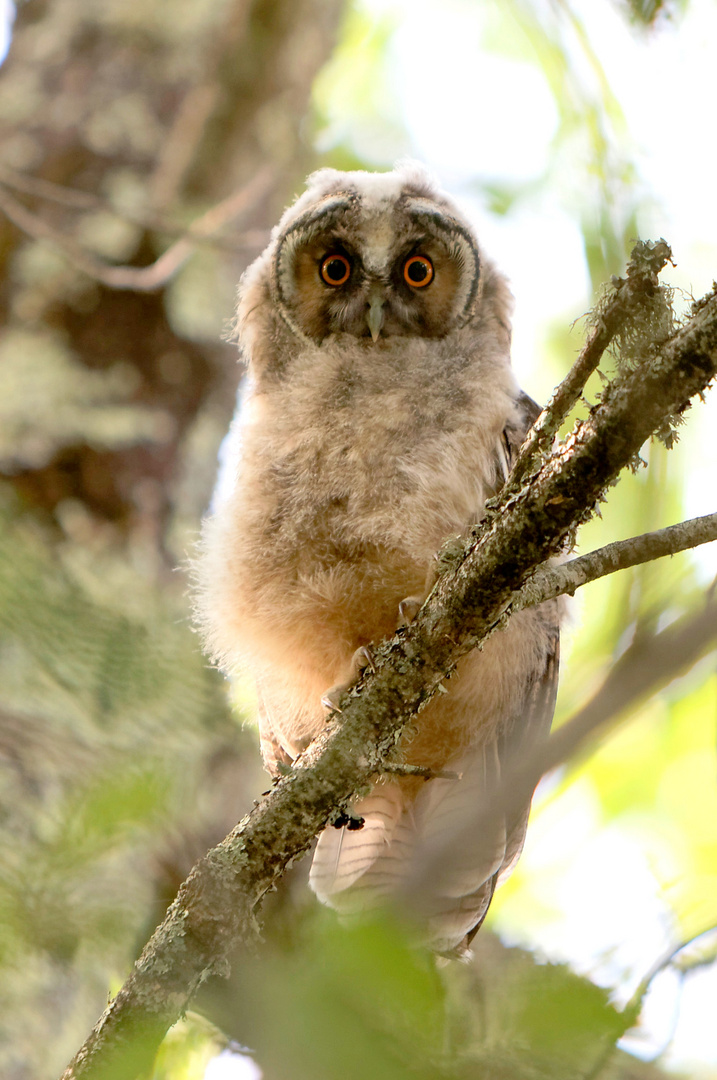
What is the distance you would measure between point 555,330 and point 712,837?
2501 millimetres

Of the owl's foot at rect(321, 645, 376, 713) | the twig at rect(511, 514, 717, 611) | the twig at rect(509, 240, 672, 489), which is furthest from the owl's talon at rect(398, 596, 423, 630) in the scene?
the twig at rect(509, 240, 672, 489)

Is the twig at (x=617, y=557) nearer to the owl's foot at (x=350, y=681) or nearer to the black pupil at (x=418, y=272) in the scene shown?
the owl's foot at (x=350, y=681)

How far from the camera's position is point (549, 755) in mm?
668

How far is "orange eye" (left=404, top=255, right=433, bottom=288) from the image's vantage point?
2.50 metres

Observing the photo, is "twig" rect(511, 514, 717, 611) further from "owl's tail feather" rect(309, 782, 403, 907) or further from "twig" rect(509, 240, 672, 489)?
"owl's tail feather" rect(309, 782, 403, 907)

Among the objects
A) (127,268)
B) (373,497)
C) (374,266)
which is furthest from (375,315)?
(127,268)

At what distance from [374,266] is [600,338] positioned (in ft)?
4.58

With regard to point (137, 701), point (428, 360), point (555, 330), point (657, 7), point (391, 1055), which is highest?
point (555, 330)

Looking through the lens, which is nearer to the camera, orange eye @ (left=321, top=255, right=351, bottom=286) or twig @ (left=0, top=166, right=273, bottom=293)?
orange eye @ (left=321, top=255, right=351, bottom=286)

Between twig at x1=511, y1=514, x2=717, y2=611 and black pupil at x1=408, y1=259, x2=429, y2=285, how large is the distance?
132 centimetres

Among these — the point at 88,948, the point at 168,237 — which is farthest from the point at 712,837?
the point at 168,237

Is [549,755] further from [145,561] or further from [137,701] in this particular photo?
[145,561]

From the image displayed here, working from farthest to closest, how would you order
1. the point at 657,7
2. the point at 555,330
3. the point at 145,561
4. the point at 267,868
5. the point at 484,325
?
the point at 555,330 → the point at 145,561 → the point at 484,325 → the point at 267,868 → the point at 657,7

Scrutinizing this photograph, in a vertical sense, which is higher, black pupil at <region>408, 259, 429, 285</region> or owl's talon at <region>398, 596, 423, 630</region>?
black pupil at <region>408, 259, 429, 285</region>
